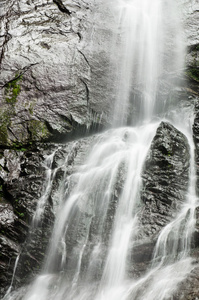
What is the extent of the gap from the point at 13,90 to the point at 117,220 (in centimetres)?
631

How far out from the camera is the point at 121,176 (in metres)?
7.79

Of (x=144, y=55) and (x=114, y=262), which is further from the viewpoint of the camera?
(x=144, y=55)

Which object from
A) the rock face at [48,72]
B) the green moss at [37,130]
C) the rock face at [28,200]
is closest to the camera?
the rock face at [28,200]

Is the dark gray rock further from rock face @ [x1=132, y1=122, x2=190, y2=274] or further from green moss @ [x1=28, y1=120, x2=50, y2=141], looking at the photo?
green moss @ [x1=28, y1=120, x2=50, y2=141]

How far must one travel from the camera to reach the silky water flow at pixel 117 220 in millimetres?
5844

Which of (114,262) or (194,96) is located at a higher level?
(194,96)

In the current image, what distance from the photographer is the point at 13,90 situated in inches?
406

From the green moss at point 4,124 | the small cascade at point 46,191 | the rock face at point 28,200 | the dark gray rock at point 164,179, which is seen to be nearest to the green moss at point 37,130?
the rock face at point 28,200

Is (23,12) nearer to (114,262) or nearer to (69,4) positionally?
(69,4)

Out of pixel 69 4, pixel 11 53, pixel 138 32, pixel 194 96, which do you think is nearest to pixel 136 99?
pixel 194 96

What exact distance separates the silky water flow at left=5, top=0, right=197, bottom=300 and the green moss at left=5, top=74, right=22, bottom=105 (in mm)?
2844

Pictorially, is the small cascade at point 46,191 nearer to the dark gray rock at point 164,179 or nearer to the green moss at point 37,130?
the green moss at point 37,130

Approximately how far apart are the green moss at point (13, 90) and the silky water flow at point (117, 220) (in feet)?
9.33

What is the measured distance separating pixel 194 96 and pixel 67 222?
680cm
